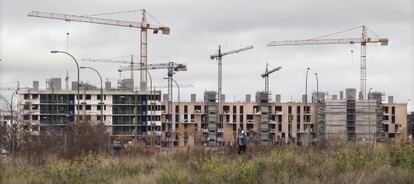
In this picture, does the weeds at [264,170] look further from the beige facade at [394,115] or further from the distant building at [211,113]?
the beige facade at [394,115]

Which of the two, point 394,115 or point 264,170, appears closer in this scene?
point 264,170

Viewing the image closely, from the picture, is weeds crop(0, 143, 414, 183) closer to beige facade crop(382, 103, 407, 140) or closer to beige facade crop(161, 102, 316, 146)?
beige facade crop(161, 102, 316, 146)

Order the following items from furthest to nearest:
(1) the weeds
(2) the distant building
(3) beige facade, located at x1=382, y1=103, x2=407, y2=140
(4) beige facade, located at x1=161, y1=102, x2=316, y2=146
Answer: (4) beige facade, located at x1=161, y1=102, x2=316, y2=146 → (3) beige facade, located at x1=382, y1=103, x2=407, y2=140 → (2) the distant building → (1) the weeds

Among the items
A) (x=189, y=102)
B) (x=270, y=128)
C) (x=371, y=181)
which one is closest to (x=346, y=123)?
(x=270, y=128)

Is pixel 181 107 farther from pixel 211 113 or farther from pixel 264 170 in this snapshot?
pixel 264 170

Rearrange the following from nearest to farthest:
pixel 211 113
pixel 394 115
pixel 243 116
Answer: pixel 211 113 < pixel 394 115 < pixel 243 116

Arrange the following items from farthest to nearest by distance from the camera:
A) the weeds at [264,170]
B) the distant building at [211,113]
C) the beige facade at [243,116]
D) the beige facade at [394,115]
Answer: the beige facade at [243,116] → the beige facade at [394,115] → the distant building at [211,113] → the weeds at [264,170]

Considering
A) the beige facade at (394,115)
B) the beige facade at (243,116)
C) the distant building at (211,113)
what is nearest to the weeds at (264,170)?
the distant building at (211,113)

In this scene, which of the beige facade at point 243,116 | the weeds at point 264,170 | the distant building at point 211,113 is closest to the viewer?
the weeds at point 264,170

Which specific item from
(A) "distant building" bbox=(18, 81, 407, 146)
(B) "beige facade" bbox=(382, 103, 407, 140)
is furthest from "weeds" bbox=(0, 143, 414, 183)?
(B) "beige facade" bbox=(382, 103, 407, 140)

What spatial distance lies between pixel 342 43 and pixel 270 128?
26.5 m

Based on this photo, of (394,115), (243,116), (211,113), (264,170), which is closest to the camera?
(264,170)

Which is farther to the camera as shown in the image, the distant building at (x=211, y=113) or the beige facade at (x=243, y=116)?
the beige facade at (x=243, y=116)

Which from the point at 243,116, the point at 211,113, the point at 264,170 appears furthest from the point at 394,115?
the point at 264,170
